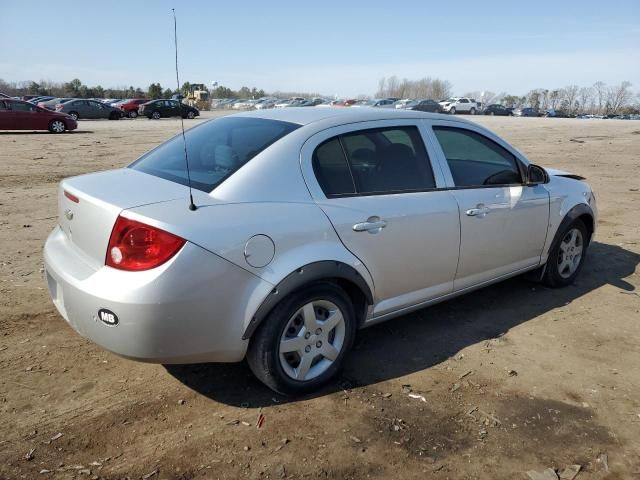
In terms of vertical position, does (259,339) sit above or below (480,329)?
above

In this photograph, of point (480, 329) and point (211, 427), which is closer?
point (211, 427)

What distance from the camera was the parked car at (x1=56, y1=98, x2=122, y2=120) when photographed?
1313 inches

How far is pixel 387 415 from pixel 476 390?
669 millimetres

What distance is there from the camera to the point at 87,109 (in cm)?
3488

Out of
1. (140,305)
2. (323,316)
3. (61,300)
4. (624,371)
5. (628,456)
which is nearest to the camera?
(140,305)

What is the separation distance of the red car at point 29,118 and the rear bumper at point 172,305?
21.2m

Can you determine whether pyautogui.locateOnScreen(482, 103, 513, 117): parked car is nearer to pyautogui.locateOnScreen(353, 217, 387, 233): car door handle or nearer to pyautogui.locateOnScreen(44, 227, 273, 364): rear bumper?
pyautogui.locateOnScreen(353, 217, 387, 233): car door handle

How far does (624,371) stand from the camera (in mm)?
3664

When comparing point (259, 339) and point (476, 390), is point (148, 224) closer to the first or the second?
point (259, 339)

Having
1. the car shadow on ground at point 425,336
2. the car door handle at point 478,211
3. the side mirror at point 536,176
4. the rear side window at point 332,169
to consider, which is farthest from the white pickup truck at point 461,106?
the rear side window at point 332,169

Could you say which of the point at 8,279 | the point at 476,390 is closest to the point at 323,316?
the point at 476,390

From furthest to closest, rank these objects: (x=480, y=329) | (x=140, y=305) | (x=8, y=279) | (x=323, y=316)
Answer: (x=8, y=279) < (x=480, y=329) < (x=323, y=316) < (x=140, y=305)

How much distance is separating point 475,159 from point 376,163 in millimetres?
1191

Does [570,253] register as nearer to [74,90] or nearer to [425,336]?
[425,336]
